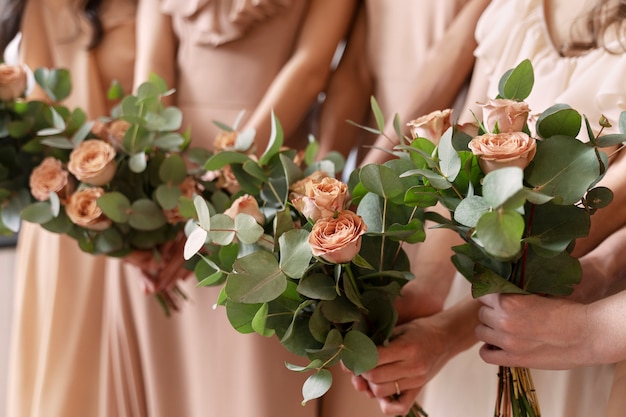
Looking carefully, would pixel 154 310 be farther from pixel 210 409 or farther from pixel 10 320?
pixel 10 320

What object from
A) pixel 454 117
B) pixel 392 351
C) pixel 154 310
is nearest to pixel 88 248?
pixel 154 310

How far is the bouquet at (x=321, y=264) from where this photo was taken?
0.75 m

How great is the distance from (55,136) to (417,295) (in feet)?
2.20

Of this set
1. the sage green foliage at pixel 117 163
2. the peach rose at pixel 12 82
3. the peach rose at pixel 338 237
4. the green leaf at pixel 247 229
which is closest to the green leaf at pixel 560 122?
the peach rose at pixel 338 237

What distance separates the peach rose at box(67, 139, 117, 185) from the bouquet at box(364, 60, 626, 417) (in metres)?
0.52

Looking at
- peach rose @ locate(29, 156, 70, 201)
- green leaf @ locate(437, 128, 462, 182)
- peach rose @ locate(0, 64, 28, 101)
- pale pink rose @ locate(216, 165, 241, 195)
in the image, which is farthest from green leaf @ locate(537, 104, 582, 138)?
peach rose @ locate(0, 64, 28, 101)

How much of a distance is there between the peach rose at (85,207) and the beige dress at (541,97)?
58 centimetres

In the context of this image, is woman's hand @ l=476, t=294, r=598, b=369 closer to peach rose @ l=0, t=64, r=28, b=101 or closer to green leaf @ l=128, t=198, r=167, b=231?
green leaf @ l=128, t=198, r=167, b=231

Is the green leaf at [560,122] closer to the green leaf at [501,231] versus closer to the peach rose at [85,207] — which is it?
the green leaf at [501,231]

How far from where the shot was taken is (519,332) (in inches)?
32.7

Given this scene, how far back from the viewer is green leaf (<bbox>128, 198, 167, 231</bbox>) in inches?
46.3

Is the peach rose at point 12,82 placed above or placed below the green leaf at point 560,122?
below

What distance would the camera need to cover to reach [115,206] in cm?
113

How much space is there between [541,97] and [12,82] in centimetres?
88
